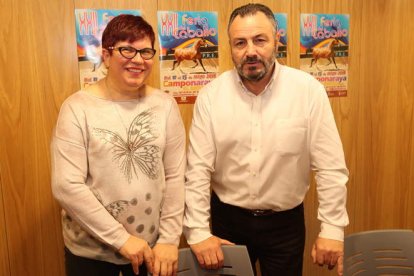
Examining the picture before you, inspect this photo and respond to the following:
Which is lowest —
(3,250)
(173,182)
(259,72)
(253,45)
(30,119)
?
(3,250)

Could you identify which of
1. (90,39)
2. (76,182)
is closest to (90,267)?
(76,182)

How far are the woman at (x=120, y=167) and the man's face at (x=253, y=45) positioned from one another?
356mm

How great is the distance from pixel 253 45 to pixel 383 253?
3.36ft

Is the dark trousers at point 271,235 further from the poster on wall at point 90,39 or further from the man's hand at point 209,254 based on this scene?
the poster on wall at point 90,39

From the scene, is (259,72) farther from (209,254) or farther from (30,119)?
(30,119)

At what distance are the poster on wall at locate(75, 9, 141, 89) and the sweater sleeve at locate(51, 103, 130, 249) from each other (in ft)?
2.10

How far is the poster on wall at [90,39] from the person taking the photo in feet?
6.16

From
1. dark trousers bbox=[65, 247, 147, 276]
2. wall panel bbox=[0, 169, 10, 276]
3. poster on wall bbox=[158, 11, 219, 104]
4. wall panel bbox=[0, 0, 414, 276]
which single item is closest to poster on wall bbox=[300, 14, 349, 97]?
wall panel bbox=[0, 0, 414, 276]

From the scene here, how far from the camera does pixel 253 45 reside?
1.50 meters

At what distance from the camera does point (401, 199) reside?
102 inches

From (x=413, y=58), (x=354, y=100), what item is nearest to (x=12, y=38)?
(x=354, y=100)

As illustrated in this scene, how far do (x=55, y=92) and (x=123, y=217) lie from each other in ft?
2.85

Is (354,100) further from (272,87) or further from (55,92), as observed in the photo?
(55,92)

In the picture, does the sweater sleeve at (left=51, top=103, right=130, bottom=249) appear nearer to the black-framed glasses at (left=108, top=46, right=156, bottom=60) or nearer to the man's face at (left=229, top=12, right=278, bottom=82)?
the black-framed glasses at (left=108, top=46, right=156, bottom=60)
